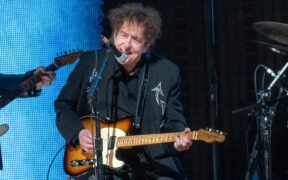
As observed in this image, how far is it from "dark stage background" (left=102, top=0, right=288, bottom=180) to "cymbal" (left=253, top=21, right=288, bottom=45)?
5.71 ft

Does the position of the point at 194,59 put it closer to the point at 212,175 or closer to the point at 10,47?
the point at 212,175

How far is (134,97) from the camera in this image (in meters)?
3.66

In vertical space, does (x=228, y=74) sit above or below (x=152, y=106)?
above

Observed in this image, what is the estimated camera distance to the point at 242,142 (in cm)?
507

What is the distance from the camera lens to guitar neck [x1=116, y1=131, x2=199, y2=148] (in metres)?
3.44

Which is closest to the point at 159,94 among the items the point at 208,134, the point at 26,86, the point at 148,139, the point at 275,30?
the point at 148,139

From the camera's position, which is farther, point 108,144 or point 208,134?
point 108,144

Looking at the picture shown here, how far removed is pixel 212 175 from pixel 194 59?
1054 millimetres

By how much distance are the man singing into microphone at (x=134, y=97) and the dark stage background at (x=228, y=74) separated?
1.30 m

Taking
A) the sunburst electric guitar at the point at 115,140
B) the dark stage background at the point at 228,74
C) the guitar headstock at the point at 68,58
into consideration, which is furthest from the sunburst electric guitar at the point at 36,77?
the dark stage background at the point at 228,74

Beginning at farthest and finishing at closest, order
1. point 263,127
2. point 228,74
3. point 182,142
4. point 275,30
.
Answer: point 228,74 < point 263,127 < point 182,142 < point 275,30

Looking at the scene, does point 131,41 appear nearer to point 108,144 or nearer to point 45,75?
point 108,144

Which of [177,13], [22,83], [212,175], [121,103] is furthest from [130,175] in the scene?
[177,13]

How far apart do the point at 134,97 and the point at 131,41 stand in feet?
1.19
